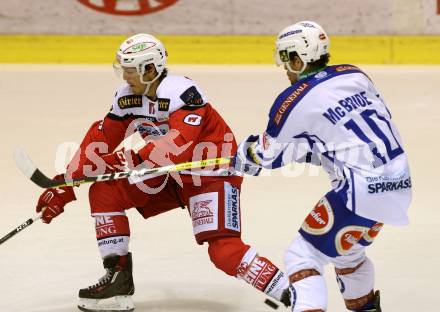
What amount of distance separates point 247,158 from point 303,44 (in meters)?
0.42

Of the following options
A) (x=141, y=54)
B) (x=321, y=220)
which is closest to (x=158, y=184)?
(x=141, y=54)

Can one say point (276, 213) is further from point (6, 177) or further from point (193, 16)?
point (193, 16)

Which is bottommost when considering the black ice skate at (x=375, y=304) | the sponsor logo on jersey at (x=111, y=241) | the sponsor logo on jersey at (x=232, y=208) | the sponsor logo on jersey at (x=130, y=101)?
the black ice skate at (x=375, y=304)

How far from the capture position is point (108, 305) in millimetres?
4113

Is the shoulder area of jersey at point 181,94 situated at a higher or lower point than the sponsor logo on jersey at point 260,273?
higher

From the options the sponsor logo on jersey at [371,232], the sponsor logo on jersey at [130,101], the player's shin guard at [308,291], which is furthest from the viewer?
the sponsor logo on jersey at [130,101]

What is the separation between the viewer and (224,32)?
9.33 meters

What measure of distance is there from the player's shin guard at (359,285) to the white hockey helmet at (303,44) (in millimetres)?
701

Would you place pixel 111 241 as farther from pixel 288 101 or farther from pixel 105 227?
pixel 288 101

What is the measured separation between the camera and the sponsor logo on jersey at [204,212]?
153 inches

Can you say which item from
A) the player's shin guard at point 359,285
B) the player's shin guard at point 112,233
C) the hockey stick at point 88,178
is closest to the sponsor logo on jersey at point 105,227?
the player's shin guard at point 112,233

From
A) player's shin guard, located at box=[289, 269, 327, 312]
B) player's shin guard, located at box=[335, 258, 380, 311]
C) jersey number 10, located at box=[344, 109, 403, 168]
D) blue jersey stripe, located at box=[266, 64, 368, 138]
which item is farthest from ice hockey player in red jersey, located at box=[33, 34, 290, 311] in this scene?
jersey number 10, located at box=[344, 109, 403, 168]

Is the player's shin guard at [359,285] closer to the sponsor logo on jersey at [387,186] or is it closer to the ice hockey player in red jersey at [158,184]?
the ice hockey player in red jersey at [158,184]

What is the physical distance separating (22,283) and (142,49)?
108 cm
